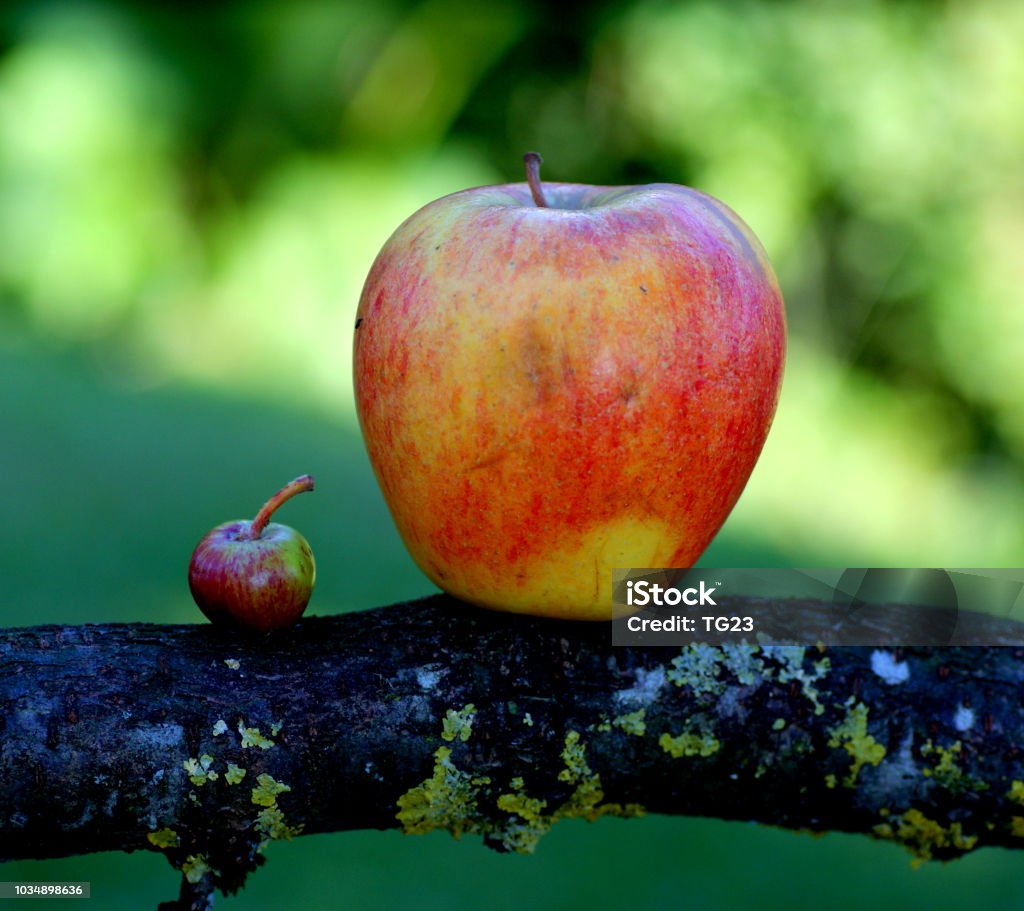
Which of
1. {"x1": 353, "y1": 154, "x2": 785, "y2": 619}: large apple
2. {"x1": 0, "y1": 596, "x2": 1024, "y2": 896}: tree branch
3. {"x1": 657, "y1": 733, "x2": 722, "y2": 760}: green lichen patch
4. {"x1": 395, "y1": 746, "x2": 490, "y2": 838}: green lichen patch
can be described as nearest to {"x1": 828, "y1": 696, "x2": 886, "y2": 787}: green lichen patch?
{"x1": 0, "y1": 596, "x2": 1024, "y2": 896}: tree branch

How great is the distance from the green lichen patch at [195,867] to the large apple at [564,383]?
333 mm

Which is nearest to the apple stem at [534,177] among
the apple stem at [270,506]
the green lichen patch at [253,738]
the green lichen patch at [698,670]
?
the apple stem at [270,506]

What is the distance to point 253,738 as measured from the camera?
Result: 3.12 ft

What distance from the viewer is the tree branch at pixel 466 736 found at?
0.93m

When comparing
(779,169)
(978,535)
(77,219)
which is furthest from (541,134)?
(978,535)

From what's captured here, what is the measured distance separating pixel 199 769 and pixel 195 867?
97 mm

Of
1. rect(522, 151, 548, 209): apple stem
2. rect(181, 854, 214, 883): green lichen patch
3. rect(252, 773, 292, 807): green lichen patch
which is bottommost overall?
rect(181, 854, 214, 883): green lichen patch

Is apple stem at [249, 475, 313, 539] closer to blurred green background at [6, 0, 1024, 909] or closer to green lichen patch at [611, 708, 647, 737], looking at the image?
green lichen patch at [611, 708, 647, 737]

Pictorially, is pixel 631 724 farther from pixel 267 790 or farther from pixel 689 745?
pixel 267 790

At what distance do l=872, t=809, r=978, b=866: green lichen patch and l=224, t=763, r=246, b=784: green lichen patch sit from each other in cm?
58

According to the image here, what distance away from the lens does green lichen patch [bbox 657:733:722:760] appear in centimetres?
103

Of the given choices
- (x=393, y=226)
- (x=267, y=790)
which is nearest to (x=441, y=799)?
(x=267, y=790)

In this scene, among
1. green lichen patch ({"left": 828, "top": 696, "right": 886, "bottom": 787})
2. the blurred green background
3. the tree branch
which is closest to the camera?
the tree branch

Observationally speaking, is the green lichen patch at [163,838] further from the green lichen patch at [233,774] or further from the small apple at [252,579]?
the small apple at [252,579]
